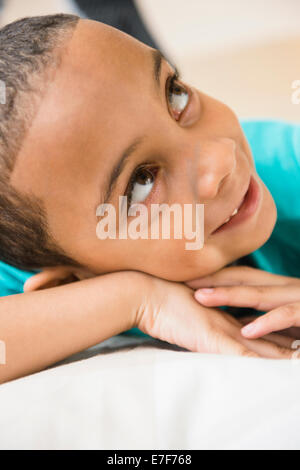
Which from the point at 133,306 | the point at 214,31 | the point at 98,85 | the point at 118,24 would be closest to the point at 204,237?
the point at 133,306

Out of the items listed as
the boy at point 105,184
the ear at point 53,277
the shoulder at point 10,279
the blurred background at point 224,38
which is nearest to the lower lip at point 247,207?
the boy at point 105,184

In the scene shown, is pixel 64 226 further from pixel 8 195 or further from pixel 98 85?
pixel 98 85

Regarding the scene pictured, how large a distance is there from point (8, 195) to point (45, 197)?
0.05m

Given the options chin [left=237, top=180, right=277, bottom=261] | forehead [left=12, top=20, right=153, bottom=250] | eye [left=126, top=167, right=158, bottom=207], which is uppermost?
forehead [left=12, top=20, right=153, bottom=250]

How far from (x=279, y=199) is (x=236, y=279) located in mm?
250

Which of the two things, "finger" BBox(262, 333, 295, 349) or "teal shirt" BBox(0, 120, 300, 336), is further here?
"teal shirt" BBox(0, 120, 300, 336)

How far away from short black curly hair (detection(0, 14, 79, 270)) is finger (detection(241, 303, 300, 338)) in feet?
0.85

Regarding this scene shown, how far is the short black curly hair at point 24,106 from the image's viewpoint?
0.49 metres

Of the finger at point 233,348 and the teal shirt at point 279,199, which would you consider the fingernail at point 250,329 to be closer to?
the finger at point 233,348

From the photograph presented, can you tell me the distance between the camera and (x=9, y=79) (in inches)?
19.5

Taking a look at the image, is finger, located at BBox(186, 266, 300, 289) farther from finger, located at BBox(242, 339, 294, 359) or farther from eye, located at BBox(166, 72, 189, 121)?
eye, located at BBox(166, 72, 189, 121)

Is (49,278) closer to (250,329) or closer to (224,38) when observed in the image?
(250,329)

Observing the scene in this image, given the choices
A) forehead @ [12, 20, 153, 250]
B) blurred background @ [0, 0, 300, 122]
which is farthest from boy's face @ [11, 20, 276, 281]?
blurred background @ [0, 0, 300, 122]

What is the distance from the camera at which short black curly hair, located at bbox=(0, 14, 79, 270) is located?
0.49 meters
